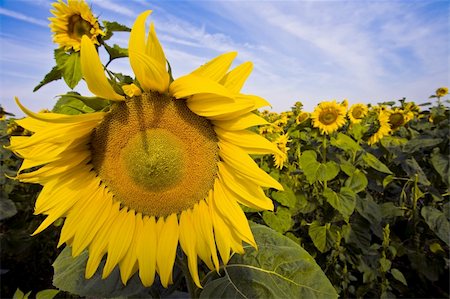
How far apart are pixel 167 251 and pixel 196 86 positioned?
1.58 feet

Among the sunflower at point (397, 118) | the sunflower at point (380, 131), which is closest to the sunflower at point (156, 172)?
the sunflower at point (380, 131)

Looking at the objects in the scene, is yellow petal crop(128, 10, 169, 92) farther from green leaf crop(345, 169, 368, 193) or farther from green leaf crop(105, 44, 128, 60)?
green leaf crop(345, 169, 368, 193)

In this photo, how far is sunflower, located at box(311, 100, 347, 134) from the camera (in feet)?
12.3

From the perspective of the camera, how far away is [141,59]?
2.74 feet

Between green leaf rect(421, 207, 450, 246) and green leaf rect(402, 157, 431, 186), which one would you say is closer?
green leaf rect(421, 207, 450, 246)

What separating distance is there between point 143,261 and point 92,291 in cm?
22

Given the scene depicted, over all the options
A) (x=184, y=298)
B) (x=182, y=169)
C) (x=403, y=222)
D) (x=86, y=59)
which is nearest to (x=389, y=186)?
(x=403, y=222)

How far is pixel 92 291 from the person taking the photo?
1.11 meters

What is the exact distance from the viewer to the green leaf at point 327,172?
10.0ft

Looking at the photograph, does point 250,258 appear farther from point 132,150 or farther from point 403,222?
point 403,222

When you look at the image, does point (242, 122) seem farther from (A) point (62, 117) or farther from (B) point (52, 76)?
(B) point (52, 76)

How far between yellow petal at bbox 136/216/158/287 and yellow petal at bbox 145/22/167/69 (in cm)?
48

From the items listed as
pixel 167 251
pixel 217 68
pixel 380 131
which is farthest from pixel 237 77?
pixel 380 131

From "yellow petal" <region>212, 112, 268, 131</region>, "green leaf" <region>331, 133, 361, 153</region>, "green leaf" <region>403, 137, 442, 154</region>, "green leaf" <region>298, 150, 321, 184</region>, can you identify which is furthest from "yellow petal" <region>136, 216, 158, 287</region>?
"green leaf" <region>403, 137, 442, 154</region>
